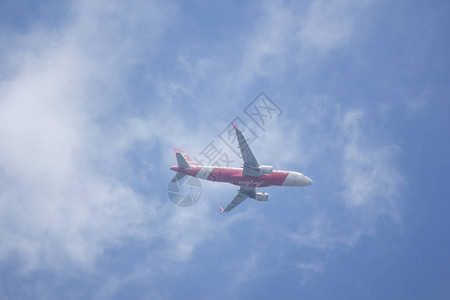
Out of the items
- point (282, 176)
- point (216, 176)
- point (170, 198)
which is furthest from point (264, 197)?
point (170, 198)

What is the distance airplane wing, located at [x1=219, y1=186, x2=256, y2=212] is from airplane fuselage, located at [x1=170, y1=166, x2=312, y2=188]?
2392 millimetres

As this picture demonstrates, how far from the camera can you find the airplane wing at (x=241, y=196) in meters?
79.1

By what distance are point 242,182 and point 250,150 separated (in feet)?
25.6

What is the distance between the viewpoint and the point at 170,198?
8044cm

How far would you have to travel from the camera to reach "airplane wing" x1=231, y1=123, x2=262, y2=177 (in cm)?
6938

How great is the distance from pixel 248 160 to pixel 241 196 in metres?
12.0

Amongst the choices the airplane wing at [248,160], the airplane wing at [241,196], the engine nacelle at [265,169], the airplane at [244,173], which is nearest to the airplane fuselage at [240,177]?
the airplane at [244,173]

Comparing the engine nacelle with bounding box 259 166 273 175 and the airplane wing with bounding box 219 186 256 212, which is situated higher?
the airplane wing with bounding box 219 186 256 212

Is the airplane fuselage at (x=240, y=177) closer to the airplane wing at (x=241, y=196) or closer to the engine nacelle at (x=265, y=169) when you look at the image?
the engine nacelle at (x=265, y=169)

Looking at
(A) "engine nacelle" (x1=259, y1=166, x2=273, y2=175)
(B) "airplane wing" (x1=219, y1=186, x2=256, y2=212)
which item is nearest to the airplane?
(A) "engine nacelle" (x1=259, y1=166, x2=273, y2=175)

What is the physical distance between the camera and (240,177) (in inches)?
2908

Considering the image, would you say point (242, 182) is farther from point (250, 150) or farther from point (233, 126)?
point (233, 126)

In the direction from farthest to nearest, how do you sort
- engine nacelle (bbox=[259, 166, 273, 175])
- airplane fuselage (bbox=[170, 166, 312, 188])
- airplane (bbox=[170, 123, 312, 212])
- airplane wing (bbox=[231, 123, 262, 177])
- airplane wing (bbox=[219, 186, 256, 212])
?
1. airplane wing (bbox=[219, 186, 256, 212])
2. airplane fuselage (bbox=[170, 166, 312, 188])
3. engine nacelle (bbox=[259, 166, 273, 175])
4. airplane (bbox=[170, 123, 312, 212])
5. airplane wing (bbox=[231, 123, 262, 177])

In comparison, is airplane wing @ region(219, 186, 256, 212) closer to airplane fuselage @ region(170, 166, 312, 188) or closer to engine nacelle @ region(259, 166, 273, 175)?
airplane fuselage @ region(170, 166, 312, 188)
